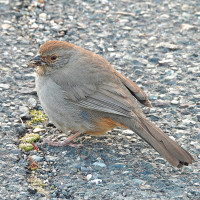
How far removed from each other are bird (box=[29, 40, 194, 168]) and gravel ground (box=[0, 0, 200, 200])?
10.0 inches

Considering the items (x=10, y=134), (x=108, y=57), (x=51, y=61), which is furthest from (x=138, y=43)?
(x=10, y=134)

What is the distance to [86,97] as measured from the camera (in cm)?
517

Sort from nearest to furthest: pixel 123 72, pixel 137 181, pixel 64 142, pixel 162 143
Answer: pixel 137 181 → pixel 162 143 → pixel 64 142 → pixel 123 72

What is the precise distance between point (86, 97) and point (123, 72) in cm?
147

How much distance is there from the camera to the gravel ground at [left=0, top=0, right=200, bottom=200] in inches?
178

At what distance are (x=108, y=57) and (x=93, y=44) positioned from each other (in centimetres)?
38

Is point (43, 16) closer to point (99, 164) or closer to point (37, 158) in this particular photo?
point (37, 158)

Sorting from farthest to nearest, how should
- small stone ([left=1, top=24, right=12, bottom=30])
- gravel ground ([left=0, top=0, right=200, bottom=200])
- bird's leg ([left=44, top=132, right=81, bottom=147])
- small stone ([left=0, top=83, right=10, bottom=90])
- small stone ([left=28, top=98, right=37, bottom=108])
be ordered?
small stone ([left=1, top=24, right=12, bottom=30]) < small stone ([left=0, top=83, right=10, bottom=90]) < small stone ([left=28, top=98, right=37, bottom=108]) < bird's leg ([left=44, top=132, right=81, bottom=147]) < gravel ground ([left=0, top=0, right=200, bottom=200])

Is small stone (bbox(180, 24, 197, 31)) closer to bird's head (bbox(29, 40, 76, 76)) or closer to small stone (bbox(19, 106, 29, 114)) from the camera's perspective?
bird's head (bbox(29, 40, 76, 76))

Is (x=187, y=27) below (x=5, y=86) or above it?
above

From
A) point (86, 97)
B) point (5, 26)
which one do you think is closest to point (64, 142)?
point (86, 97)

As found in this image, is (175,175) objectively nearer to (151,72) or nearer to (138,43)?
(151,72)

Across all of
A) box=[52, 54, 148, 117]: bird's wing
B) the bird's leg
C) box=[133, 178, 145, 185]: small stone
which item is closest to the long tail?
box=[52, 54, 148, 117]: bird's wing

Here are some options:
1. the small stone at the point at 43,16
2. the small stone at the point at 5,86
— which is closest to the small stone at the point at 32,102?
the small stone at the point at 5,86
